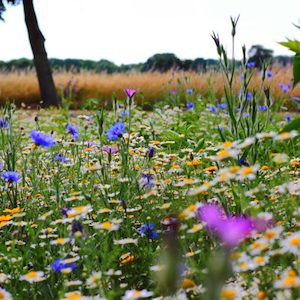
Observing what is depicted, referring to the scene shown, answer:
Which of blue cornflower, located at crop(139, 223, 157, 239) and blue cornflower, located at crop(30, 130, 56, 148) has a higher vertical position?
blue cornflower, located at crop(30, 130, 56, 148)

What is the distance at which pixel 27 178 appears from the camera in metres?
3.76

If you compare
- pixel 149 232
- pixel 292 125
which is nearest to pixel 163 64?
pixel 149 232

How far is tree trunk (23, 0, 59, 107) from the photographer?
14969mm

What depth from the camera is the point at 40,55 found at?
49.6 feet

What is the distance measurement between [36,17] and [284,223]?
45.9 feet

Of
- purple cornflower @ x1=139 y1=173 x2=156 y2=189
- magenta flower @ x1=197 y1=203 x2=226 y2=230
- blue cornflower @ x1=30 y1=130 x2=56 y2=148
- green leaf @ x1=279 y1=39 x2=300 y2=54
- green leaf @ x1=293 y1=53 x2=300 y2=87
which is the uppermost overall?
green leaf @ x1=279 y1=39 x2=300 y2=54

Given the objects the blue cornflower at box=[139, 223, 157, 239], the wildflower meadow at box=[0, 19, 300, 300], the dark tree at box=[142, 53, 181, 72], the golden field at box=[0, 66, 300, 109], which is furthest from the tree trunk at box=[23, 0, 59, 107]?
the blue cornflower at box=[139, 223, 157, 239]

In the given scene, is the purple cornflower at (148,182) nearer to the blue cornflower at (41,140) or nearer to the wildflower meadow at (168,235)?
the wildflower meadow at (168,235)

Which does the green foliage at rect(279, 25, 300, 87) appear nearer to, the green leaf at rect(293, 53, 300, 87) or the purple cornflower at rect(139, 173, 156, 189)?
the green leaf at rect(293, 53, 300, 87)

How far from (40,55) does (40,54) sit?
3 centimetres

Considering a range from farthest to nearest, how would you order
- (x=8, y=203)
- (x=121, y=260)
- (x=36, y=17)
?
(x=36, y=17)
(x=8, y=203)
(x=121, y=260)

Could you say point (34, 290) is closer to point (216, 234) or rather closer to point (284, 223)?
point (216, 234)

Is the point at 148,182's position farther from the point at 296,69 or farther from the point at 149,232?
the point at 296,69

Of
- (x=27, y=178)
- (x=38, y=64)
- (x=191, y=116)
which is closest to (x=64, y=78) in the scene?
(x=38, y=64)
